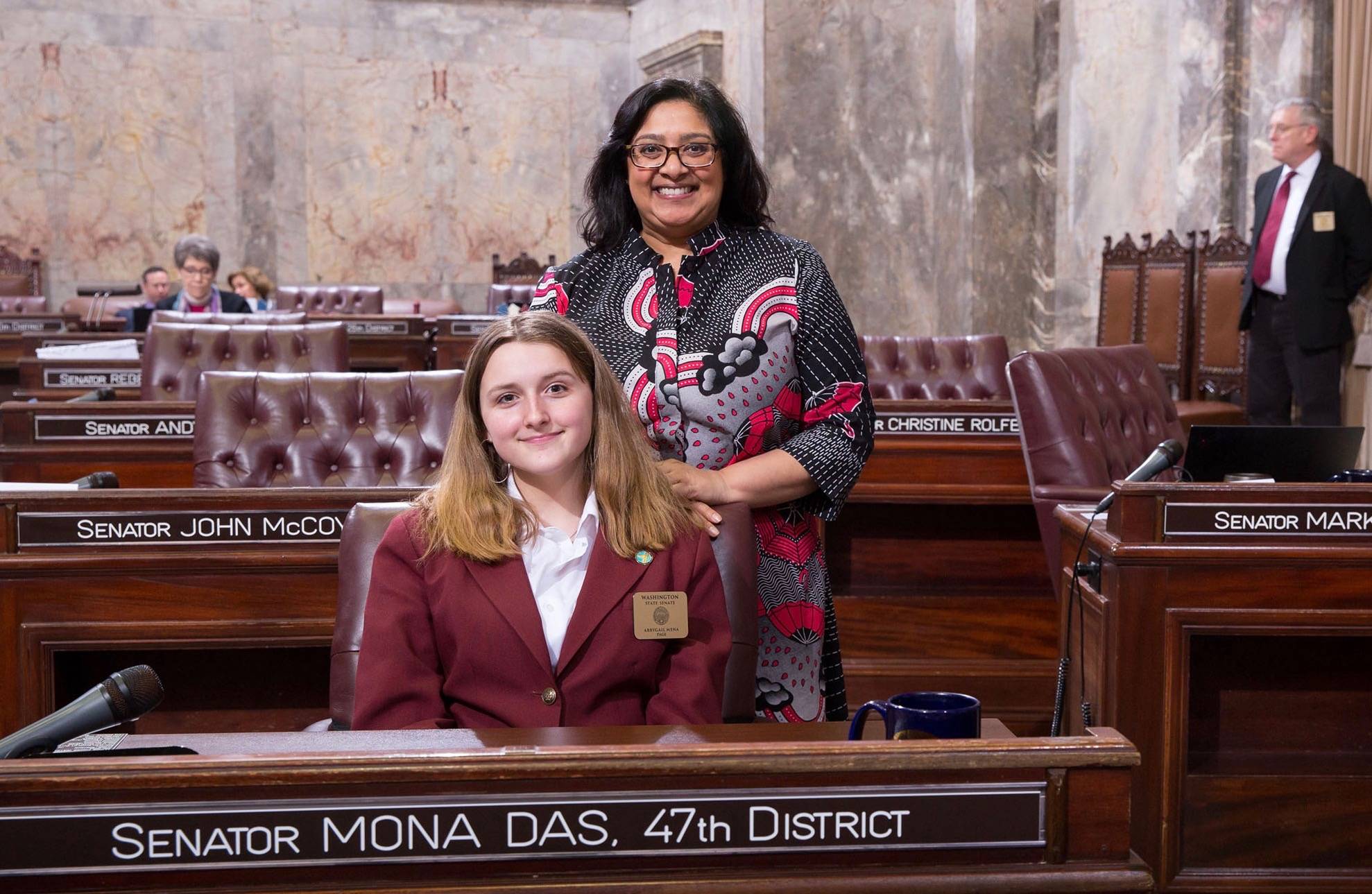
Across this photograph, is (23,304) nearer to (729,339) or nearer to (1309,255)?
(1309,255)

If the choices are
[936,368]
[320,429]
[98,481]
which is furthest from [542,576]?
[936,368]

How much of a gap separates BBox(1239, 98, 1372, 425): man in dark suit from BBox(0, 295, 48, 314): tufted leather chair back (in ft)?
28.0

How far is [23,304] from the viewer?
1130 cm

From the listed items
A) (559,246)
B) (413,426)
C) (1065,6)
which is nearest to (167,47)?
(559,246)

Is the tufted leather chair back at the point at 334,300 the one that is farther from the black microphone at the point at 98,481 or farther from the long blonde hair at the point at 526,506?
the long blonde hair at the point at 526,506

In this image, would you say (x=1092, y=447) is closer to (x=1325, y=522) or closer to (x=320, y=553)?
(x=1325, y=522)

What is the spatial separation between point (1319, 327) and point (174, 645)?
5.35 meters

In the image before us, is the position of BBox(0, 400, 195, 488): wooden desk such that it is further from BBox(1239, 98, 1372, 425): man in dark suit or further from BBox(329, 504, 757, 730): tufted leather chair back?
BBox(1239, 98, 1372, 425): man in dark suit

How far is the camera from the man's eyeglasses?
210 cm

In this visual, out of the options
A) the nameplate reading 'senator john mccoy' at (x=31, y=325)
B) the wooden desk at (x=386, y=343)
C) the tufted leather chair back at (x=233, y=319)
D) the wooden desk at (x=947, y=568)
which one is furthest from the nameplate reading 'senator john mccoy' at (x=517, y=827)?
the nameplate reading 'senator john mccoy' at (x=31, y=325)

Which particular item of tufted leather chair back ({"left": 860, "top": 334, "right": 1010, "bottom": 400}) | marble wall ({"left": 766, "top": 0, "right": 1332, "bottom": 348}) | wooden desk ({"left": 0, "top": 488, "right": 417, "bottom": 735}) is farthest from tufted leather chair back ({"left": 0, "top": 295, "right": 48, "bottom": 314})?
wooden desk ({"left": 0, "top": 488, "right": 417, "bottom": 735})

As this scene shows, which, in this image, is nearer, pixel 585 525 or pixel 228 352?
pixel 585 525

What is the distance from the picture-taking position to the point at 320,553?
2.99 meters

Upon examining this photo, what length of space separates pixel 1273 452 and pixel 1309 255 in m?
3.94
